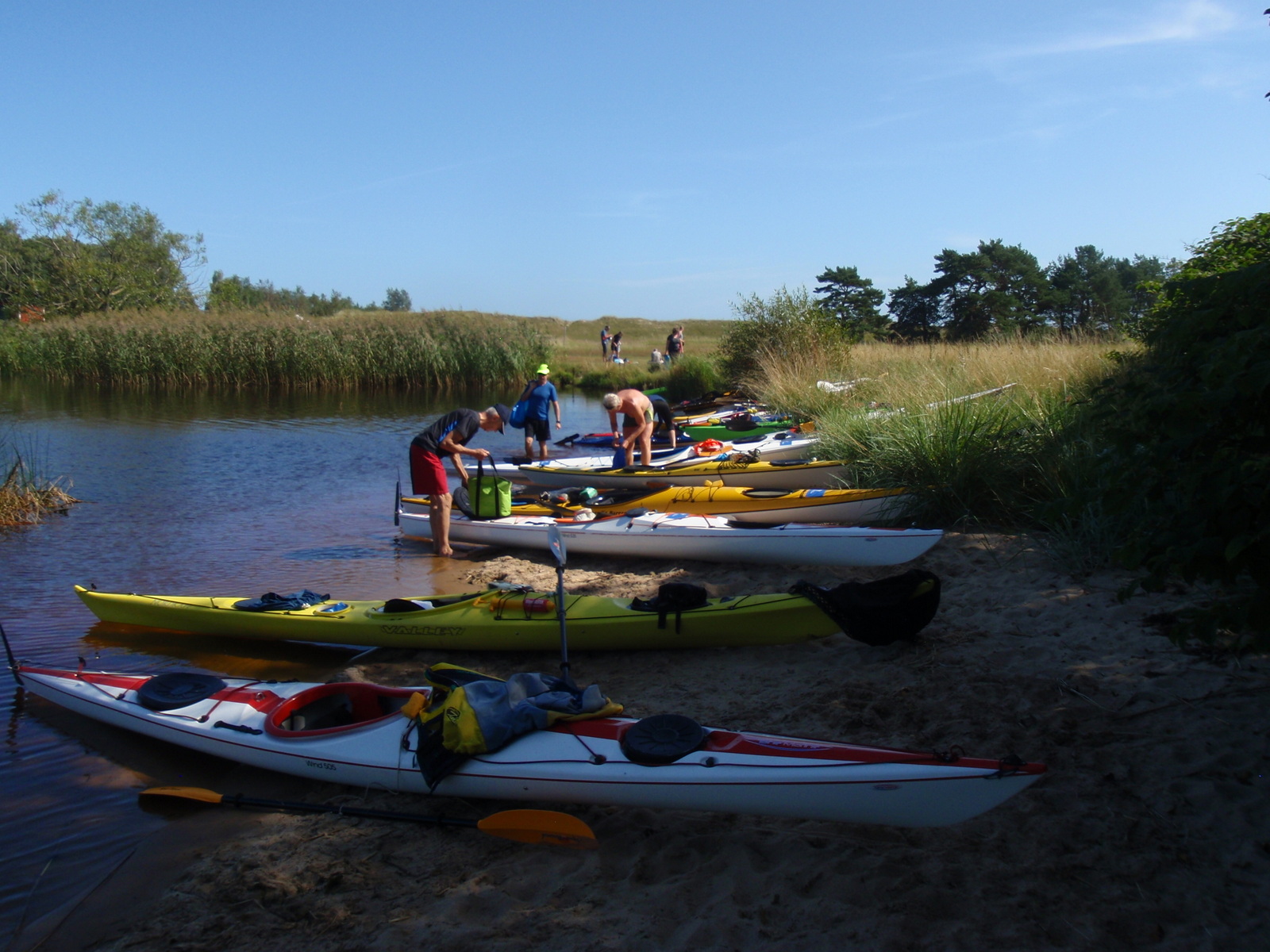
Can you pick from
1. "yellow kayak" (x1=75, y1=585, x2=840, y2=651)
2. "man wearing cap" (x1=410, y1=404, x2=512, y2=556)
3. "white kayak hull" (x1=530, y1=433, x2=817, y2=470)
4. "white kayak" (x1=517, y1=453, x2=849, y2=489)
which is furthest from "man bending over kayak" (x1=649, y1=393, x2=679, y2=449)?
"yellow kayak" (x1=75, y1=585, x2=840, y2=651)

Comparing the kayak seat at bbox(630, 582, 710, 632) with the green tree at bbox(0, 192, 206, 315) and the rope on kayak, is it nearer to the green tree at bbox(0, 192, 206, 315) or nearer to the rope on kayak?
the rope on kayak

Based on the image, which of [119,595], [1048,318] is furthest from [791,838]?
[1048,318]

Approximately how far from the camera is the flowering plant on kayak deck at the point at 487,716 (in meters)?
3.57

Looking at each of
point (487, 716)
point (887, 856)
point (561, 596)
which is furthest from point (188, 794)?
point (887, 856)

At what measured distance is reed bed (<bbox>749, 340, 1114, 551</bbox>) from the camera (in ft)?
20.8

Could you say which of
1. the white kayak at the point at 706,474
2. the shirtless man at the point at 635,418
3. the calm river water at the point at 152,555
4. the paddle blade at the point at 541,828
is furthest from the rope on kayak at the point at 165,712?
the shirtless man at the point at 635,418

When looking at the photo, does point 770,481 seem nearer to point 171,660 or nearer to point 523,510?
point 523,510

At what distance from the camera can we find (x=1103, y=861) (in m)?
2.70

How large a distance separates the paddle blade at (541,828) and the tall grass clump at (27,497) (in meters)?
8.60

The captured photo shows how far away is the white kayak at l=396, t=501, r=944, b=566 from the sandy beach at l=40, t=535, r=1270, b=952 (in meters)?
1.81

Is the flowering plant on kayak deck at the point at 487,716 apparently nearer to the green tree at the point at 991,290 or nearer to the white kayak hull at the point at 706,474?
the white kayak hull at the point at 706,474

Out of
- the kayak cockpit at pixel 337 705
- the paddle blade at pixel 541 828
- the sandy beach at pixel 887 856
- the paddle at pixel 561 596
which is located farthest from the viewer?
the paddle at pixel 561 596

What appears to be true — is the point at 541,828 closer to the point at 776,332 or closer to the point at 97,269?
the point at 776,332

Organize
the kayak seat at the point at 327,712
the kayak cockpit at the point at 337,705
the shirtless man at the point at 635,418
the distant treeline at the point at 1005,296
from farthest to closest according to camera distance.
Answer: the distant treeline at the point at 1005,296
the shirtless man at the point at 635,418
the kayak seat at the point at 327,712
the kayak cockpit at the point at 337,705
